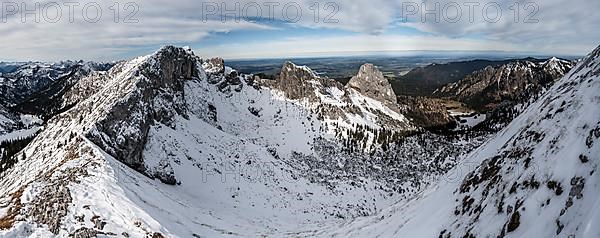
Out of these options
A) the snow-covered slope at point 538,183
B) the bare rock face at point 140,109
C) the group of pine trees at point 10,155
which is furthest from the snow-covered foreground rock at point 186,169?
the snow-covered slope at point 538,183

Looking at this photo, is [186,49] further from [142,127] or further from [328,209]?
[328,209]

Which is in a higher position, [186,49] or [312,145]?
[186,49]

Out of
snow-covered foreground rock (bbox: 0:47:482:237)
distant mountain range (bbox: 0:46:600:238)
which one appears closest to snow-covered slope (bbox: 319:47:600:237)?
distant mountain range (bbox: 0:46:600:238)

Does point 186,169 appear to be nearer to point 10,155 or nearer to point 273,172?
point 273,172

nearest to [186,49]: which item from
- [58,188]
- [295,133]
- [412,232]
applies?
[295,133]

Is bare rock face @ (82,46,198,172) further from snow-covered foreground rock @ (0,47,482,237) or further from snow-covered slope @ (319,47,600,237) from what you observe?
snow-covered slope @ (319,47,600,237)

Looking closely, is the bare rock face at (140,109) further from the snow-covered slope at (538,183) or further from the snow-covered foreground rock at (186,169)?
the snow-covered slope at (538,183)
